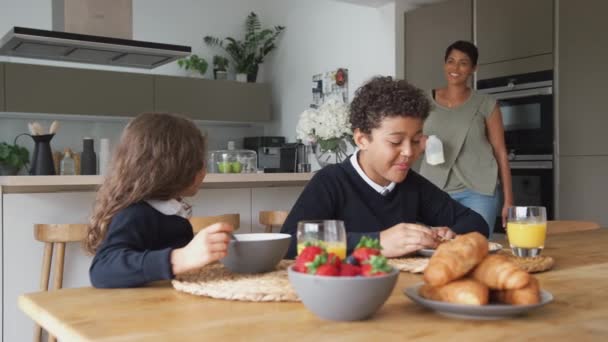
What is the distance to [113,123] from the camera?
5395 mm

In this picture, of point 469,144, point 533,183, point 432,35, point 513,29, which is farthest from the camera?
point 432,35

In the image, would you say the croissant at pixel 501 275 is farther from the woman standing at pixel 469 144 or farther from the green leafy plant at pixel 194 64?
the green leafy plant at pixel 194 64

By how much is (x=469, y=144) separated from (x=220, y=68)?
131 inches

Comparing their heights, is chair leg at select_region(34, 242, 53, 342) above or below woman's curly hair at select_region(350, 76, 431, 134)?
below

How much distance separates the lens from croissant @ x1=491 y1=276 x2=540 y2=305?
0.81 m

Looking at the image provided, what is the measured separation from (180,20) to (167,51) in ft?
6.37

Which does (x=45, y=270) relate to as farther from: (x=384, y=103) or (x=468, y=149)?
(x=468, y=149)

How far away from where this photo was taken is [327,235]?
966 mm

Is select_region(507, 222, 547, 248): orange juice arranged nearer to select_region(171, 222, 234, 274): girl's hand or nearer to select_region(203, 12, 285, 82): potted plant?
select_region(171, 222, 234, 274): girl's hand

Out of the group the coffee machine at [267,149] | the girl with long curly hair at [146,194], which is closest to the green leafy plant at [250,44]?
the coffee machine at [267,149]

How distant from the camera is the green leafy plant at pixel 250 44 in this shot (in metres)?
5.81

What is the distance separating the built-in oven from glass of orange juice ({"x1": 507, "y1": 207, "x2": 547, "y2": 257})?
237 cm

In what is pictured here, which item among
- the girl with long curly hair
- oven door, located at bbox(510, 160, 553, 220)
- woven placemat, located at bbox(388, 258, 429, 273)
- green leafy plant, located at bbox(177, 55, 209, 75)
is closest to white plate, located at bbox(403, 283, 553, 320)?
woven placemat, located at bbox(388, 258, 429, 273)

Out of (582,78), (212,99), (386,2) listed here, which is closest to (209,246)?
(582,78)
